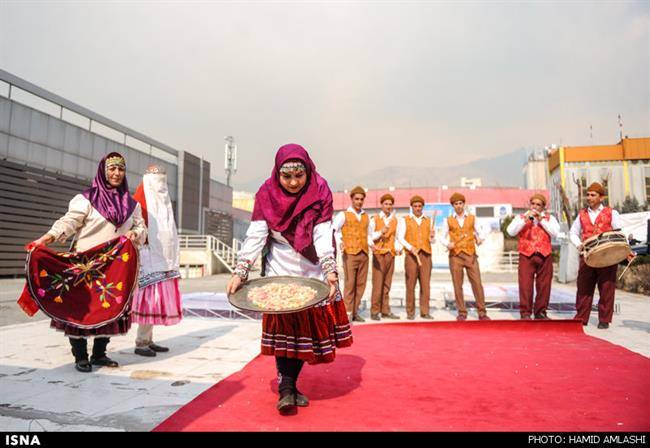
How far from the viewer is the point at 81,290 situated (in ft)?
10.2

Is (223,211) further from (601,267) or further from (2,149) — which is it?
(601,267)

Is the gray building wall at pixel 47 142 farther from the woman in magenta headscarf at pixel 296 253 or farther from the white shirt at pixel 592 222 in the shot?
the white shirt at pixel 592 222

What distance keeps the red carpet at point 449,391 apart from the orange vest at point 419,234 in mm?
1905

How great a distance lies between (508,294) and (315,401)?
4857mm

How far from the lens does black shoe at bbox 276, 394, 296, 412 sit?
6.79 ft

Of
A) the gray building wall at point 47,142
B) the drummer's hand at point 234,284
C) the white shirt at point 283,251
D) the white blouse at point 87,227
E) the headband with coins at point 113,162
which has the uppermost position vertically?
the gray building wall at point 47,142

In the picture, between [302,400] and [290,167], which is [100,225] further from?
[302,400]

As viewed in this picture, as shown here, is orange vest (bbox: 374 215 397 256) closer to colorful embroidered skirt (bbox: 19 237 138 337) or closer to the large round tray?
colorful embroidered skirt (bbox: 19 237 138 337)

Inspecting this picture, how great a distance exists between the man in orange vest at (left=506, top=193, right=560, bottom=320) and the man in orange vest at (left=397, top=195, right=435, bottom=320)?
1.07 m

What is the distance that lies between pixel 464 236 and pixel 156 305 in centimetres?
381

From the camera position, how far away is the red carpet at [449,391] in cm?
195

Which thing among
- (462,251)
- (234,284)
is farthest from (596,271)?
(234,284)

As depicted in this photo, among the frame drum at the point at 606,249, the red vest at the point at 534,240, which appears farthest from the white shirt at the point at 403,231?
the frame drum at the point at 606,249

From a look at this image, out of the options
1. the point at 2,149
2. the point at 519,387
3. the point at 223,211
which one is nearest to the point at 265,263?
the point at 519,387
